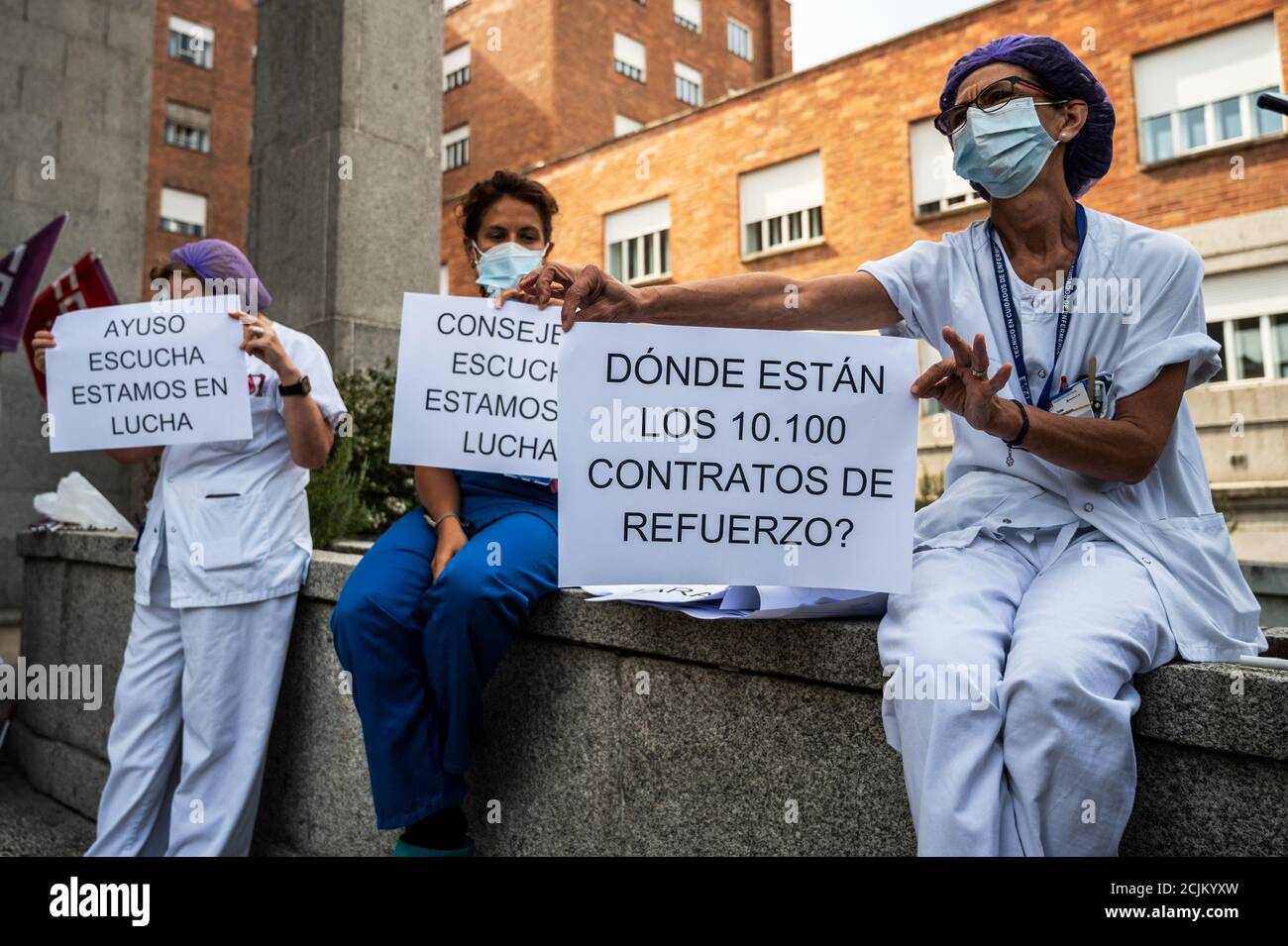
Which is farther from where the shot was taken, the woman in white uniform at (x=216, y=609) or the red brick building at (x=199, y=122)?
the red brick building at (x=199, y=122)

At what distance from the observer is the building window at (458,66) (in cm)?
3148

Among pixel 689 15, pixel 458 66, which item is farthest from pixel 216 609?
pixel 689 15

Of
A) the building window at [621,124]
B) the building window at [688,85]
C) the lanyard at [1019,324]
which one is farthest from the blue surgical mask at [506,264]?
the building window at [688,85]

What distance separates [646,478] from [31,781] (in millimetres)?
4089

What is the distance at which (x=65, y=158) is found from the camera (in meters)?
8.32

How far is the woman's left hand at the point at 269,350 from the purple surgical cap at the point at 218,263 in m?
0.21

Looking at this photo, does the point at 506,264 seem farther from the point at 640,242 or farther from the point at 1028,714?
the point at 640,242

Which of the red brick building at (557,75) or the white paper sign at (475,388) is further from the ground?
the red brick building at (557,75)

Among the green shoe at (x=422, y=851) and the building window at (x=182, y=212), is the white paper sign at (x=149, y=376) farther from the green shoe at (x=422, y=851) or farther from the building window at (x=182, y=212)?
the building window at (x=182, y=212)

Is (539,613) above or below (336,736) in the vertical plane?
above

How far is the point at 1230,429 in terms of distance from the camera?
16.2 metres

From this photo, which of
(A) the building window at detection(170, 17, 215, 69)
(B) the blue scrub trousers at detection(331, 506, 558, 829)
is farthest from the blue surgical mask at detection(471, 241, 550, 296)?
(A) the building window at detection(170, 17, 215, 69)
